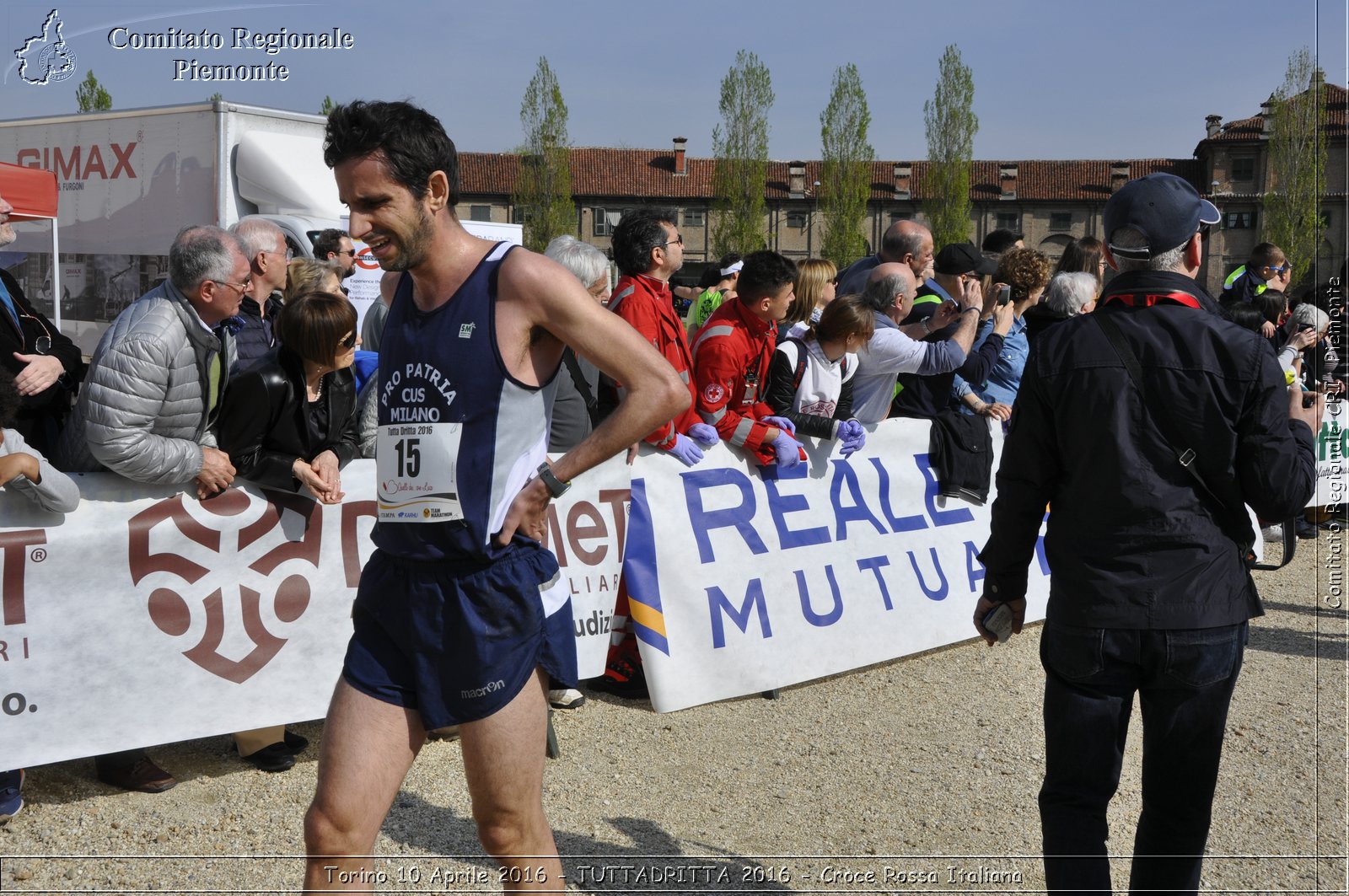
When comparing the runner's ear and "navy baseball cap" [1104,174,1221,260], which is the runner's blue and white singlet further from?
"navy baseball cap" [1104,174,1221,260]

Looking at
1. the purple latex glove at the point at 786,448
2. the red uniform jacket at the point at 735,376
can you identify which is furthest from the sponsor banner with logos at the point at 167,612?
the purple latex glove at the point at 786,448

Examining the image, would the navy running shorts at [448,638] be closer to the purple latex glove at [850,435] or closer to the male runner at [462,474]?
the male runner at [462,474]

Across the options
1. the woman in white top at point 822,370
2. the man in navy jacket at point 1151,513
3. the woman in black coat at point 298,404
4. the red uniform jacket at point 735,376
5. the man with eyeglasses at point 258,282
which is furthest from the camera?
the woman in white top at point 822,370

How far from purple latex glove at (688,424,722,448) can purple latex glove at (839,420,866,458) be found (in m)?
0.88

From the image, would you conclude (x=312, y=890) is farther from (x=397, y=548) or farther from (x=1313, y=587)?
(x=1313, y=587)

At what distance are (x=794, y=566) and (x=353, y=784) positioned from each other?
12.2 feet

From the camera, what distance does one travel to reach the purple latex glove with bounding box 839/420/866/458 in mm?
6262

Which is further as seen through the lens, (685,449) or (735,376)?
(735,376)

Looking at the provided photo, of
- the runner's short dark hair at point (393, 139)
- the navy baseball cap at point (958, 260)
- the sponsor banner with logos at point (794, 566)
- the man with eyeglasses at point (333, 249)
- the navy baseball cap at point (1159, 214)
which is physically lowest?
the sponsor banner with logos at point (794, 566)

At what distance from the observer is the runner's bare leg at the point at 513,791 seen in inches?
101

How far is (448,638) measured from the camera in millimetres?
2529

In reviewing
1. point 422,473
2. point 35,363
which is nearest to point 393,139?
point 422,473

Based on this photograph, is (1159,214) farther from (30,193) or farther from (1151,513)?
(30,193)

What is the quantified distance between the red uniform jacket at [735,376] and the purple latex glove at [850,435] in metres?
0.45
